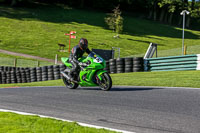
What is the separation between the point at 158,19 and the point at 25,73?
72.9 m

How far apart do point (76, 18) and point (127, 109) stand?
60680 millimetres

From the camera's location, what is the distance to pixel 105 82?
9.91 meters

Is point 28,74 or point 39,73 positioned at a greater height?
point 39,73

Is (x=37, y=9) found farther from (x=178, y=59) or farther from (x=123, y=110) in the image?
(x=123, y=110)

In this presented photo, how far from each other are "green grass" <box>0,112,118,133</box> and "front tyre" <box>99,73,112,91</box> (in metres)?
4.06

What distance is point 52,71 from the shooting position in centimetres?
1895

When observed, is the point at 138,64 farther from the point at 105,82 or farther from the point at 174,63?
the point at 105,82

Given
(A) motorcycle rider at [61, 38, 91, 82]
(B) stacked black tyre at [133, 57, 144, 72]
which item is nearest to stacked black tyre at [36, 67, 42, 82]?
(B) stacked black tyre at [133, 57, 144, 72]

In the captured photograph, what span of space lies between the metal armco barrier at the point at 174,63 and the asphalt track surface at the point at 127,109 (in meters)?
8.11

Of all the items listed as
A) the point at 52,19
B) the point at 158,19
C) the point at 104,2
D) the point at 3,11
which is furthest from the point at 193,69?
the point at 158,19

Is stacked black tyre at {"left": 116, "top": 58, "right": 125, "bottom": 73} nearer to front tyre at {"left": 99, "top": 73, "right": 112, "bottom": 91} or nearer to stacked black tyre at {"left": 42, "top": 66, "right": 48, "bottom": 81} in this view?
stacked black tyre at {"left": 42, "top": 66, "right": 48, "bottom": 81}

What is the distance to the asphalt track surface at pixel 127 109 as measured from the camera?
5.35 m

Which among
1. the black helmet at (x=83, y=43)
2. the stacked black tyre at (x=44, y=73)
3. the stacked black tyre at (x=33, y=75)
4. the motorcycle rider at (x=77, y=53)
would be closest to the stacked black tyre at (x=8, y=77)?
the stacked black tyre at (x=33, y=75)

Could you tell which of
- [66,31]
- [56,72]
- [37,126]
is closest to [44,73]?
[56,72]
